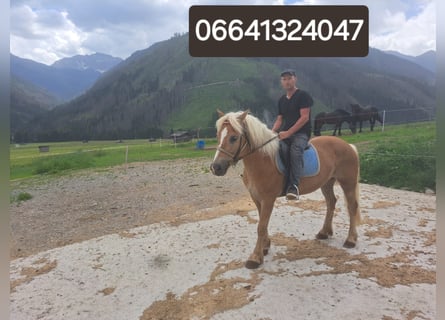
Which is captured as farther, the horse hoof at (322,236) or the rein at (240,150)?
the horse hoof at (322,236)

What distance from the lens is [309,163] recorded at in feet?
14.1

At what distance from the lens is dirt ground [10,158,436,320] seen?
3.22 m

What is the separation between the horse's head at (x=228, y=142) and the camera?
360cm

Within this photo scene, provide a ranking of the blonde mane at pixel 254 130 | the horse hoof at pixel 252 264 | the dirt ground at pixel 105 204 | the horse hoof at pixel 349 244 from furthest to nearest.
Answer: the dirt ground at pixel 105 204 → the horse hoof at pixel 349 244 → the horse hoof at pixel 252 264 → the blonde mane at pixel 254 130

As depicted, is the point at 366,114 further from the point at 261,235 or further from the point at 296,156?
the point at 261,235

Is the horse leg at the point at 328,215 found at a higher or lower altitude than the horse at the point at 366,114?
lower

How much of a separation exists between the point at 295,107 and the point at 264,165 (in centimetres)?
94

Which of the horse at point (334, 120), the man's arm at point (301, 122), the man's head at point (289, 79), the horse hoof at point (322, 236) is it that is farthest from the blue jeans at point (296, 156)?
the horse at point (334, 120)

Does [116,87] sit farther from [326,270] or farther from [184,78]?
[326,270]

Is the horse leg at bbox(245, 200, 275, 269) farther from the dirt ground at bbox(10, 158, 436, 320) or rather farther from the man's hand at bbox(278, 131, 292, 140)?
the man's hand at bbox(278, 131, 292, 140)

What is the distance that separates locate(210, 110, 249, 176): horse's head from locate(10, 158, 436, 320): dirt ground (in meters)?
1.45

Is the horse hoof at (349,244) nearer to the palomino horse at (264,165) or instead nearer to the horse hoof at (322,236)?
the palomino horse at (264,165)

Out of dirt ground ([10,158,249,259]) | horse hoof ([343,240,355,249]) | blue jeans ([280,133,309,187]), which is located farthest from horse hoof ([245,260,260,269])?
dirt ground ([10,158,249,259])

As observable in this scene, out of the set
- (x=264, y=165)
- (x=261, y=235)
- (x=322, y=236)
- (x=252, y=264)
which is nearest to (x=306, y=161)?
(x=264, y=165)
